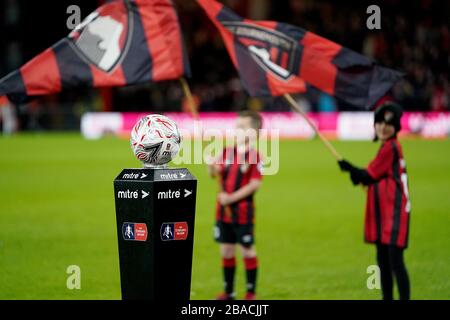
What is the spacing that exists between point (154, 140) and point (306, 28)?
33.5 m

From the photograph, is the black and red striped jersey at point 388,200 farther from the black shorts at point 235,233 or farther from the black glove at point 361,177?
the black shorts at point 235,233

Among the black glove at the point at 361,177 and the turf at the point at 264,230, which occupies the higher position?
the black glove at the point at 361,177

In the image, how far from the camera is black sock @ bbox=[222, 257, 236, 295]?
344 inches

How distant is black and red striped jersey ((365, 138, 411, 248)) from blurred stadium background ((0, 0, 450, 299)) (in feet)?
4.50

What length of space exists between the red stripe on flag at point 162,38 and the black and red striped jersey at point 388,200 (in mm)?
2233

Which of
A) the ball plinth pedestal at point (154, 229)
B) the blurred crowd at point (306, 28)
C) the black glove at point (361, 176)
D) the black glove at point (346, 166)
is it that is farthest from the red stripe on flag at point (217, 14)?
the blurred crowd at point (306, 28)

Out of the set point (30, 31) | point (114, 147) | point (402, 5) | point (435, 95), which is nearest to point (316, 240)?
point (114, 147)

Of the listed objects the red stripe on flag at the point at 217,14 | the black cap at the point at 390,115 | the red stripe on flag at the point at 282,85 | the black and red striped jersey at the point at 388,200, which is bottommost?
the black and red striped jersey at the point at 388,200

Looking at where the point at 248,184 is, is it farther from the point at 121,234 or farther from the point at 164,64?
the point at 121,234

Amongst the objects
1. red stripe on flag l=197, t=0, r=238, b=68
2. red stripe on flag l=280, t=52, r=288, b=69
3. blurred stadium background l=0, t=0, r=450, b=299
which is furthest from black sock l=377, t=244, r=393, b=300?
red stripe on flag l=197, t=0, r=238, b=68

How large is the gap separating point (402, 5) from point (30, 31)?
19.6 meters

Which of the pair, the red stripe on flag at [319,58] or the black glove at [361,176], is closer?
the black glove at [361,176]

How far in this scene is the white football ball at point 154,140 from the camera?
17.5ft

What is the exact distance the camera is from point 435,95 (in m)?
32.3
